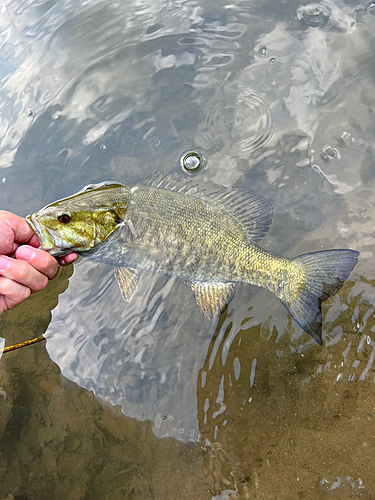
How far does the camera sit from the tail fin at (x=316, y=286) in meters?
2.58

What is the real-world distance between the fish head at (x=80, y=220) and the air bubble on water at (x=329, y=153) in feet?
7.11

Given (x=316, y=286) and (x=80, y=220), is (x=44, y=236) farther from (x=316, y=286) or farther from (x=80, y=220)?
(x=316, y=286)

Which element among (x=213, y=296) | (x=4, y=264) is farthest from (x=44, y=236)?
(x=213, y=296)

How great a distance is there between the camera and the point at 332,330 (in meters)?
2.99

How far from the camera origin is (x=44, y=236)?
2676mm

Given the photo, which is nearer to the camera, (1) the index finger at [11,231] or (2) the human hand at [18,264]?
(2) the human hand at [18,264]

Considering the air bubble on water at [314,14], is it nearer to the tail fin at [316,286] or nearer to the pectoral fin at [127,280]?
the tail fin at [316,286]

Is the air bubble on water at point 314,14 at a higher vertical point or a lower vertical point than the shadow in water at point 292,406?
higher

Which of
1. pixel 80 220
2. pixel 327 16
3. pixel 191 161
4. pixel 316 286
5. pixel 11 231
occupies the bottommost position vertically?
pixel 316 286

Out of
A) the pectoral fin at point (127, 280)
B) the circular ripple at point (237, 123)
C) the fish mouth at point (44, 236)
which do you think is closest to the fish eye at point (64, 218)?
the fish mouth at point (44, 236)

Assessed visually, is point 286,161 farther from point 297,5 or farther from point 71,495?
point 71,495

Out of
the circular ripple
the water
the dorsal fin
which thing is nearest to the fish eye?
the dorsal fin

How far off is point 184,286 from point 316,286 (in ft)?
4.29

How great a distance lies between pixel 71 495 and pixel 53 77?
15.7 feet
